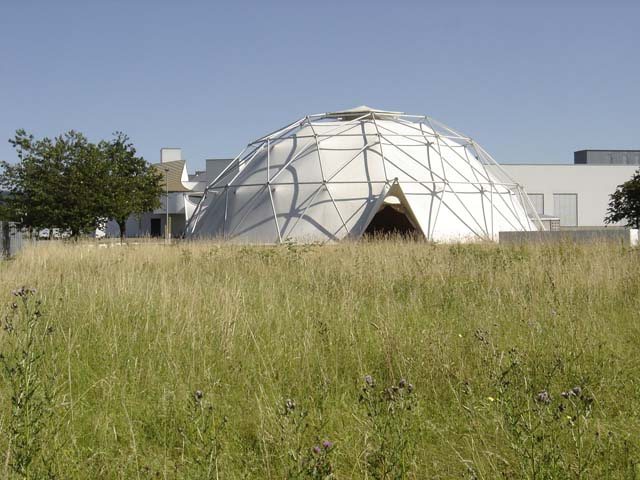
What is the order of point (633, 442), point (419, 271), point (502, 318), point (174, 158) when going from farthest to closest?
point (174, 158) → point (419, 271) → point (502, 318) → point (633, 442)

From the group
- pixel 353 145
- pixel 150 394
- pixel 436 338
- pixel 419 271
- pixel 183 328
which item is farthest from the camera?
pixel 353 145

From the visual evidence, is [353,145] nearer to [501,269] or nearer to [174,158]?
[501,269]

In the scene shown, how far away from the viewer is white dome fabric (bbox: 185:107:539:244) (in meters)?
25.7

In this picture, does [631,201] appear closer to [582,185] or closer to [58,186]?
[58,186]

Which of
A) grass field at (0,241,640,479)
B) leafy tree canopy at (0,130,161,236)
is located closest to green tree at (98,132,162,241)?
leafy tree canopy at (0,130,161,236)

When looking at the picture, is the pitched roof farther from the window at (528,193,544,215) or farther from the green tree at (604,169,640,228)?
the green tree at (604,169,640,228)

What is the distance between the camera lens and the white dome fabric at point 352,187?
2570cm

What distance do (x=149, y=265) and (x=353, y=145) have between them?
1663cm

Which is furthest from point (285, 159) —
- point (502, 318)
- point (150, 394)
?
point (150, 394)

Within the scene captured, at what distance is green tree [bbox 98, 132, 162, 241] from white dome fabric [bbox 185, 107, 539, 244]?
10.9 ft

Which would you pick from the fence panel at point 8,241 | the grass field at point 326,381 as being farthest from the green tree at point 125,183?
the grass field at point 326,381

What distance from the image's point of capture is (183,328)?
6344 millimetres

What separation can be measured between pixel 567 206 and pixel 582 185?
2.32 meters

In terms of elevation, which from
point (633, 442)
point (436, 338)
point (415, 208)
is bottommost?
point (633, 442)
